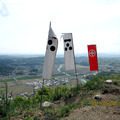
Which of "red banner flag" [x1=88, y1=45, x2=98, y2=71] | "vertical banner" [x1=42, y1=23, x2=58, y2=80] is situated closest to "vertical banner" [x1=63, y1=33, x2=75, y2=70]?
"red banner flag" [x1=88, y1=45, x2=98, y2=71]

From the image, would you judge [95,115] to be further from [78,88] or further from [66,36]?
[66,36]

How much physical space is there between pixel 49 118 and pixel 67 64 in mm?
3869

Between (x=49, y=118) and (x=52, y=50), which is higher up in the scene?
(x=52, y=50)

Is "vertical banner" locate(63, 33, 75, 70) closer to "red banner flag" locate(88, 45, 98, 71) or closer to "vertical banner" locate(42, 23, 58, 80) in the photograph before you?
"red banner flag" locate(88, 45, 98, 71)

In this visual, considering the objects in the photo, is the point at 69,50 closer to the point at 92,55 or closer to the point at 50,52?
the point at 92,55

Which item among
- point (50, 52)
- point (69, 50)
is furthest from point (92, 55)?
point (50, 52)

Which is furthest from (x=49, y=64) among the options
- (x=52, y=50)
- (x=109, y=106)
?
(x=109, y=106)

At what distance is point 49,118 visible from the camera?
439cm

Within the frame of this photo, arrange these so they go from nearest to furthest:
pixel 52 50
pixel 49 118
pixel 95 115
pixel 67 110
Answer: pixel 95 115
pixel 49 118
pixel 67 110
pixel 52 50

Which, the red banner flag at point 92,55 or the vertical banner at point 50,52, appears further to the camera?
the red banner flag at point 92,55

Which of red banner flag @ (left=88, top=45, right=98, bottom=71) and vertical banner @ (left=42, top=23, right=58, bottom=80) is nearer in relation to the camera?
vertical banner @ (left=42, top=23, right=58, bottom=80)

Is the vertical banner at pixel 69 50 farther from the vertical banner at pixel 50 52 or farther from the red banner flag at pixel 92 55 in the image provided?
the vertical banner at pixel 50 52

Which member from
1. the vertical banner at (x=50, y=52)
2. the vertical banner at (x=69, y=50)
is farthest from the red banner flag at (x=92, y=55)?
the vertical banner at (x=50, y=52)

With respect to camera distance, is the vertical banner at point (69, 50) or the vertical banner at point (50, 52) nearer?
the vertical banner at point (50, 52)
